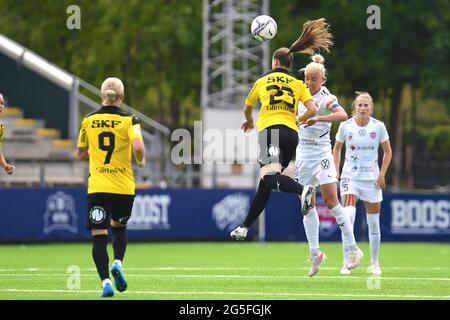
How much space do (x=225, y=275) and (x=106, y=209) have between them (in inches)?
146

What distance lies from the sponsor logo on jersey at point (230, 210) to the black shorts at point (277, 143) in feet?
42.8

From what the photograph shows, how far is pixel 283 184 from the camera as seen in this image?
44.2 ft

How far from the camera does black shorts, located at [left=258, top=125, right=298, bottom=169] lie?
1364 centimetres

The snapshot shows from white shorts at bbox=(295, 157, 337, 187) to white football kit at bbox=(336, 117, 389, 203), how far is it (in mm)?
960

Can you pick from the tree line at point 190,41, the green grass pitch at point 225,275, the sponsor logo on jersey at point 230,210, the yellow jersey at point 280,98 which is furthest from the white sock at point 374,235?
the tree line at point 190,41

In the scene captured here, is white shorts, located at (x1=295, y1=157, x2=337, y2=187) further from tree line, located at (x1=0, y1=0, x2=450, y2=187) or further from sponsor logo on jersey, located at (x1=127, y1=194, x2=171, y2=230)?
tree line, located at (x1=0, y1=0, x2=450, y2=187)

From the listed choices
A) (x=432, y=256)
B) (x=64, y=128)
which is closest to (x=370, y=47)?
(x=64, y=128)

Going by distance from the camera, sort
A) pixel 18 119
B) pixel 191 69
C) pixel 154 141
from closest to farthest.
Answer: pixel 154 141, pixel 18 119, pixel 191 69

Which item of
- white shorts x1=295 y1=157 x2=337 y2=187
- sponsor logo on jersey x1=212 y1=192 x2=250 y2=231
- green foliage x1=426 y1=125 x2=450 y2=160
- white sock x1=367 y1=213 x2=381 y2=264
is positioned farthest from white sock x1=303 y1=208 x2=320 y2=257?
green foliage x1=426 y1=125 x2=450 y2=160

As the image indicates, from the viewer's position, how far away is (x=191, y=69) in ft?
144

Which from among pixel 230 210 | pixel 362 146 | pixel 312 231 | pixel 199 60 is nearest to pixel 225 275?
pixel 312 231

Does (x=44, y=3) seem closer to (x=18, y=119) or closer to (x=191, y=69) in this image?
(x=191, y=69)
